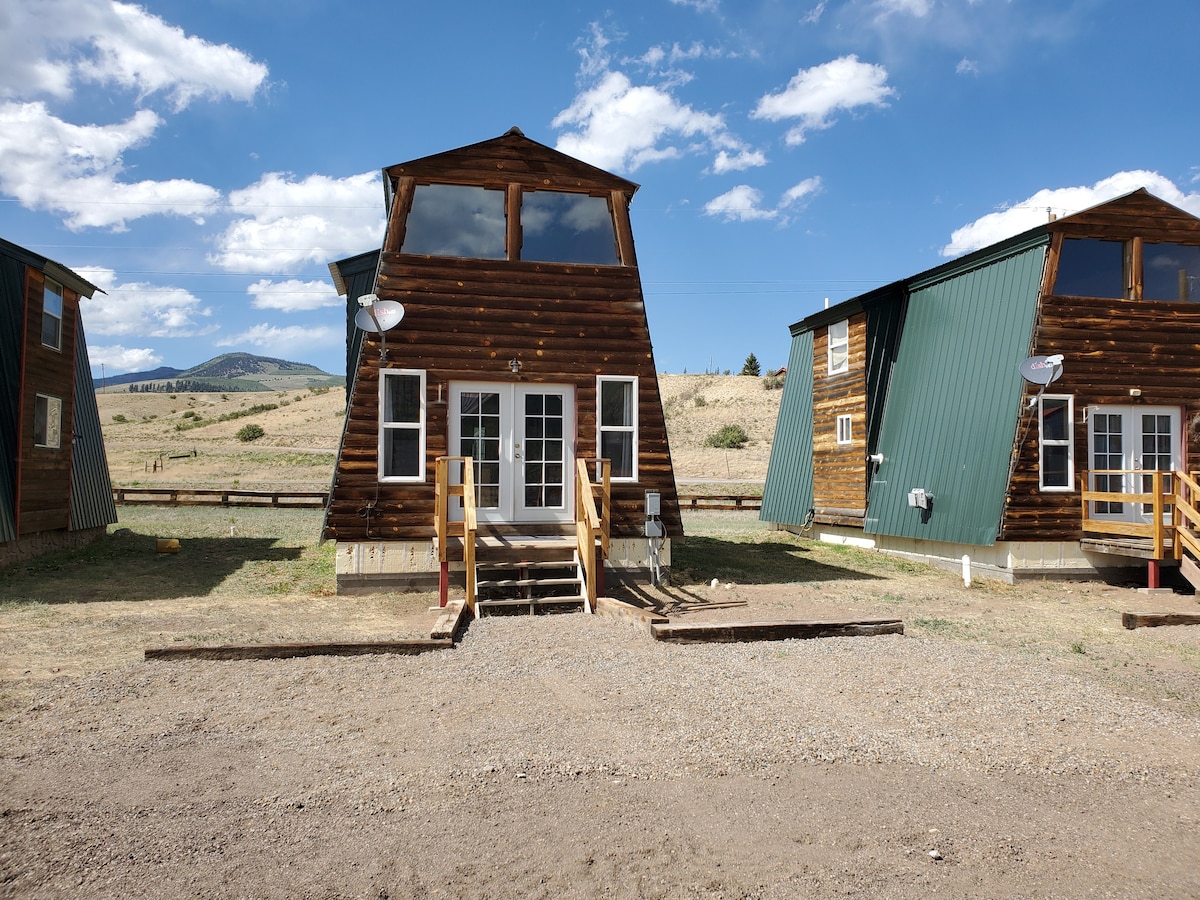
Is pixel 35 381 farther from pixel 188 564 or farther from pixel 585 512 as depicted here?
pixel 585 512

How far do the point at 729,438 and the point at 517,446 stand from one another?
1697 inches

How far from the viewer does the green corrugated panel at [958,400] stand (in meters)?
12.9

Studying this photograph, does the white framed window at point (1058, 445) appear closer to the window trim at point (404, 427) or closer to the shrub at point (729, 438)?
the window trim at point (404, 427)

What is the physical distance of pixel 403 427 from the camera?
11094 mm

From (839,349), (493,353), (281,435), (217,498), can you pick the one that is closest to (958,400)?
(839,349)

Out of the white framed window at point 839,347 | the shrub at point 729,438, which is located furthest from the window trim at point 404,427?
the shrub at point 729,438

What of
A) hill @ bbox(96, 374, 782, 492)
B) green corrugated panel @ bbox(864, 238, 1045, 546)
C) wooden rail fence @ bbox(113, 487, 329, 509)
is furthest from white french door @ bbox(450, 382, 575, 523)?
hill @ bbox(96, 374, 782, 492)

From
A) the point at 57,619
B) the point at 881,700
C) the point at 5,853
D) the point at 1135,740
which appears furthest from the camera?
the point at 57,619

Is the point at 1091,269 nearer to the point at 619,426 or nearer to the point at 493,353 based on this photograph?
the point at 619,426

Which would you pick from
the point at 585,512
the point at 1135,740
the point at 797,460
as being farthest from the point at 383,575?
the point at 797,460

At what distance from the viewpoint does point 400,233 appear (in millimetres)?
11195

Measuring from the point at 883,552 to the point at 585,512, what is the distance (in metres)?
8.31

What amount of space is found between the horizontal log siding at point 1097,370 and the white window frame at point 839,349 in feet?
15.7

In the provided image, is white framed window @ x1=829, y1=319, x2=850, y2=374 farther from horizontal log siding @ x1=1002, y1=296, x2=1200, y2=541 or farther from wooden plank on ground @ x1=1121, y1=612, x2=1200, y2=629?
wooden plank on ground @ x1=1121, y1=612, x2=1200, y2=629
